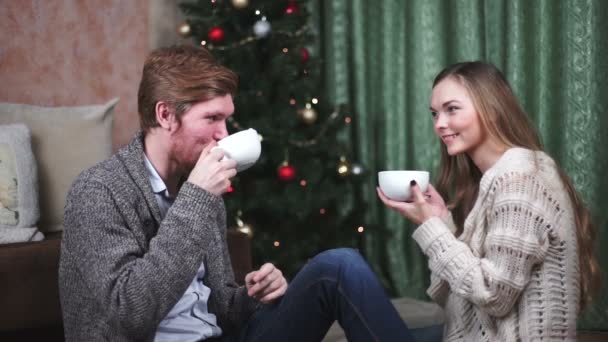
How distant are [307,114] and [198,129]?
157cm

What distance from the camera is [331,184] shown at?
3.08m

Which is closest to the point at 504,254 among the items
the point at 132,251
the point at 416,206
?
the point at 416,206

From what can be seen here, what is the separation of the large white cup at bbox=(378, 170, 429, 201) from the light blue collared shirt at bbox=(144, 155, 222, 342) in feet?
1.58

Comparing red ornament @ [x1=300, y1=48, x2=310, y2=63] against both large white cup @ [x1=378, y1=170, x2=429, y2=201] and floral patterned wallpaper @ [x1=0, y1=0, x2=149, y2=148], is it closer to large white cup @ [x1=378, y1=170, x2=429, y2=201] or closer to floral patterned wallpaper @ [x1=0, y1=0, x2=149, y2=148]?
floral patterned wallpaper @ [x1=0, y1=0, x2=149, y2=148]

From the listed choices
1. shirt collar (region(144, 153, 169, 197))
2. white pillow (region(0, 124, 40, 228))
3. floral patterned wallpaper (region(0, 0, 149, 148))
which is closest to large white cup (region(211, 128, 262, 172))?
shirt collar (region(144, 153, 169, 197))

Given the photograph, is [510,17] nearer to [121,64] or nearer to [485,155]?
[485,155]

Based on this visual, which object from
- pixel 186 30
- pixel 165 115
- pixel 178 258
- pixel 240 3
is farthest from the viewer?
pixel 186 30

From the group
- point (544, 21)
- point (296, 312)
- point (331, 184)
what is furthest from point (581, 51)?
point (296, 312)

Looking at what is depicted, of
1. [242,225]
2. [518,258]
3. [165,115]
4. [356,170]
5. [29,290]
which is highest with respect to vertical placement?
[165,115]

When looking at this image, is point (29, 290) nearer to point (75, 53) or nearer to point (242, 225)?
point (242, 225)

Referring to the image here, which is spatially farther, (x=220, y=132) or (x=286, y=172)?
(x=286, y=172)

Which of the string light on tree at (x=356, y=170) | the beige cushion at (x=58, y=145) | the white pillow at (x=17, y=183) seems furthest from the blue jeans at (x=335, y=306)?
the string light on tree at (x=356, y=170)

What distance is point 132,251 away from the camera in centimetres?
129

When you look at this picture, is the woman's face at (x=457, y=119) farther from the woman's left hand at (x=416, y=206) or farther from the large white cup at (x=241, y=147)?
the large white cup at (x=241, y=147)
